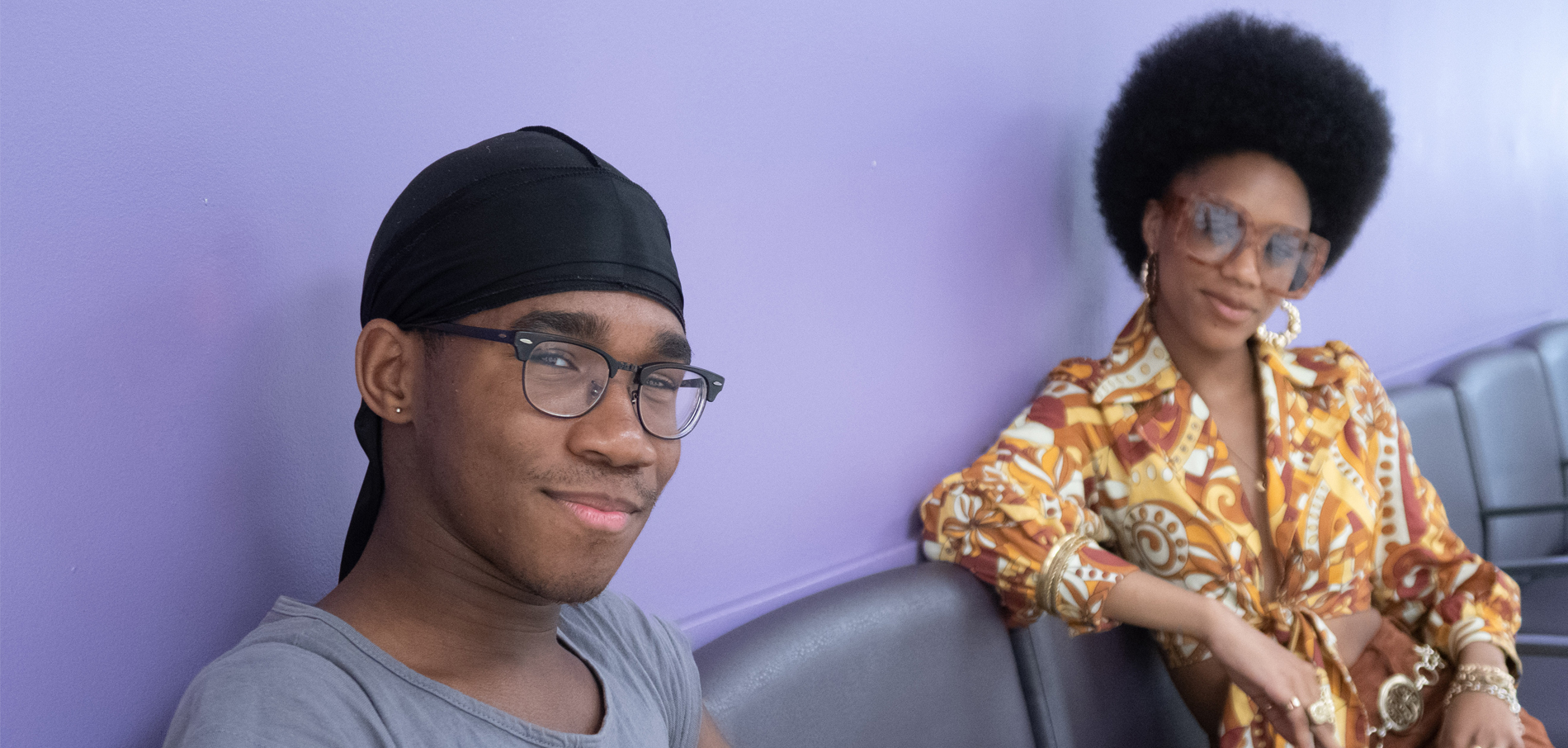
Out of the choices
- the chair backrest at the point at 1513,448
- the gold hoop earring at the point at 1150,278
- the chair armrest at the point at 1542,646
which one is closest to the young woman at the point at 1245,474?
the gold hoop earring at the point at 1150,278

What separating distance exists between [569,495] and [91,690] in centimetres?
45

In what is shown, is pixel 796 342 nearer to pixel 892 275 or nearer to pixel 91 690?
pixel 892 275

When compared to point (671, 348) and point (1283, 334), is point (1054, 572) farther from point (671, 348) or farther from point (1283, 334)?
point (671, 348)

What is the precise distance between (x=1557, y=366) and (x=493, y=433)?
3.86m

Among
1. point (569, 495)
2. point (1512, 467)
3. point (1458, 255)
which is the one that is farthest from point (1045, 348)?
point (1458, 255)

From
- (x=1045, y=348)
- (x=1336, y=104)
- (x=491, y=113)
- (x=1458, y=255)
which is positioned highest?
(x=491, y=113)

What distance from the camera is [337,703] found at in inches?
31.3

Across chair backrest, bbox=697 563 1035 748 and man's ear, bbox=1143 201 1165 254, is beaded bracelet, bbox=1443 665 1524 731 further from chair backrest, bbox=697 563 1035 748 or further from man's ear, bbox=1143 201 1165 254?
man's ear, bbox=1143 201 1165 254

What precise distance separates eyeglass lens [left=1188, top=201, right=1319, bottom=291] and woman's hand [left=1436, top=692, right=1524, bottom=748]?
0.73 meters

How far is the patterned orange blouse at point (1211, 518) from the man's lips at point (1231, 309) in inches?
5.1

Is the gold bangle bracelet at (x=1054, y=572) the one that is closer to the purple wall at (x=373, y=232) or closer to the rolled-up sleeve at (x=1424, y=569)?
the purple wall at (x=373, y=232)

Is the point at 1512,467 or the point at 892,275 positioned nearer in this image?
the point at 892,275

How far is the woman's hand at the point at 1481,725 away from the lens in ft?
5.49

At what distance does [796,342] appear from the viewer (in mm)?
1597
